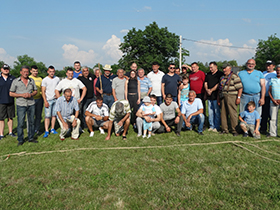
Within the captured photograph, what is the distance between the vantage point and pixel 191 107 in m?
6.46

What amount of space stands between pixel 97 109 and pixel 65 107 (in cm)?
100

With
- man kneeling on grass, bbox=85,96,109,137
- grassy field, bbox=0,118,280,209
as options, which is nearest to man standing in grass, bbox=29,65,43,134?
grassy field, bbox=0,118,280,209

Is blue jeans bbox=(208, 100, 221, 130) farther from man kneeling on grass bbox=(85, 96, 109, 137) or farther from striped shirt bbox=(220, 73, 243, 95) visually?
man kneeling on grass bbox=(85, 96, 109, 137)

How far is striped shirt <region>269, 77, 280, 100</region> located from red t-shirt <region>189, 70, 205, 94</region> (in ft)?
6.38

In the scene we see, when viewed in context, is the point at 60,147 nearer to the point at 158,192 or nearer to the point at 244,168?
the point at 158,192

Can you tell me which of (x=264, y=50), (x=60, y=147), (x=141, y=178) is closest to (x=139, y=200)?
(x=141, y=178)

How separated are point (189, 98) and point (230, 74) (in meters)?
1.39

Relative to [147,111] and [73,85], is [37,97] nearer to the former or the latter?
[73,85]

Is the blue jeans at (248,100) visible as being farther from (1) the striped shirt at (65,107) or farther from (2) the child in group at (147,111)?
(1) the striped shirt at (65,107)

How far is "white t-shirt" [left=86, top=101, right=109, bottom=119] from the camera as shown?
653cm

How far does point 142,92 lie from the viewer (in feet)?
22.5

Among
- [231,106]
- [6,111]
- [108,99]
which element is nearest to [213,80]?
[231,106]

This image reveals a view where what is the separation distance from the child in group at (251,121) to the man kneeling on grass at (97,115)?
4.25 meters

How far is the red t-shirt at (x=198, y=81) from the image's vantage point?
21.8ft
